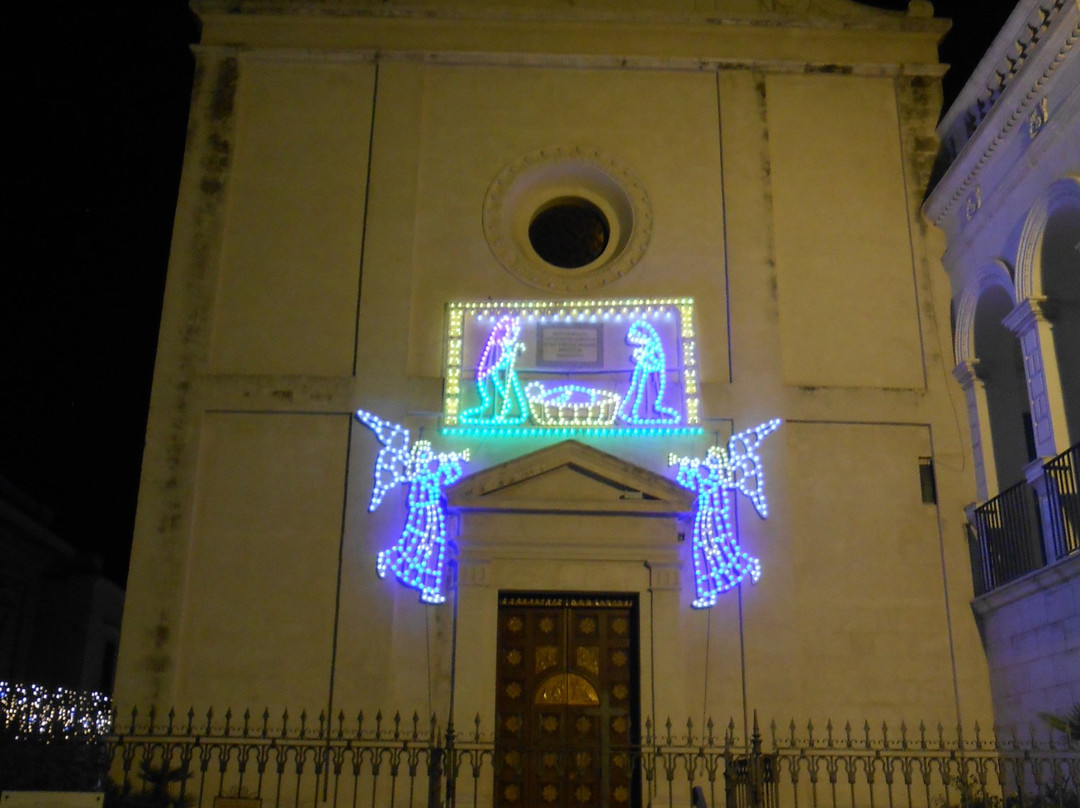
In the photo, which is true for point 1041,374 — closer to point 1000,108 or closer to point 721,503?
point 1000,108

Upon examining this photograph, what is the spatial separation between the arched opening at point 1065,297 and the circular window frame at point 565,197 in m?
4.42

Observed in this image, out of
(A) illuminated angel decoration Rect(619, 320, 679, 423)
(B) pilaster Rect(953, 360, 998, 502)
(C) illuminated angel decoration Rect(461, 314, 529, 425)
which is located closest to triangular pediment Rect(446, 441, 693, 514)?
(C) illuminated angel decoration Rect(461, 314, 529, 425)

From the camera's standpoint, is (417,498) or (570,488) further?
(417,498)

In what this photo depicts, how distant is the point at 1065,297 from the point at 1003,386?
1.45 m

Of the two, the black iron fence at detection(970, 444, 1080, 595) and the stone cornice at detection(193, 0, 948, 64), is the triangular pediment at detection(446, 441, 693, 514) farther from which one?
the stone cornice at detection(193, 0, 948, 64)

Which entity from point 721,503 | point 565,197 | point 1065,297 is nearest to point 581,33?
point 565,197

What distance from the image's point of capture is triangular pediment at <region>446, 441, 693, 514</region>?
12523mm

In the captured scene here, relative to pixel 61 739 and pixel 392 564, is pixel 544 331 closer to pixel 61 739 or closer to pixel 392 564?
pixel 392 564

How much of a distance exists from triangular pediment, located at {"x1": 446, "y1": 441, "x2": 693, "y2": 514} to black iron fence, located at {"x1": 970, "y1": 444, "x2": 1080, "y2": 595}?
128 inches

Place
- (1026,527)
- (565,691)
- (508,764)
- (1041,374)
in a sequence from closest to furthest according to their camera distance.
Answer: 1. (508,764)
2. (1041,374)
3. (1026,527)
4. (565,691)

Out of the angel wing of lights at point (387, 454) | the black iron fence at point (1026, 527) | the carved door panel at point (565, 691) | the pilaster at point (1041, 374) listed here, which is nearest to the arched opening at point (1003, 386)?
the black iron fence at point (1026, 527)

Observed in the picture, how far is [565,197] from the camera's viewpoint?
580 inches

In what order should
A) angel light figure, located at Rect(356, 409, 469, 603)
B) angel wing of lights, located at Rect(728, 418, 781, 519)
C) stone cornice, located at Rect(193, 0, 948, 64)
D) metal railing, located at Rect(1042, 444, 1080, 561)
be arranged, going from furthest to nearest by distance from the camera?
stone cornice, located at Rect(193, 0, 948, 64), angel wing of lights, located at Rect(728, 418, 781, 519), angel light figure, located at Rect(356, 409, 469, 603), metal railing, located at Rect(1042, 444, 1080, 561)

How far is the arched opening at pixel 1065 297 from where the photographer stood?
1195 centimetres
